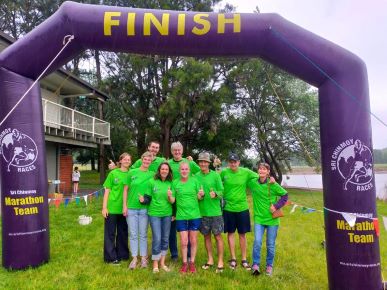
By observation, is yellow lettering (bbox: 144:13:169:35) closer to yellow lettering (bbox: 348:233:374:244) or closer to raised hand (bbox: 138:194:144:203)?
raised hand (bbox: 138:194:144:203)

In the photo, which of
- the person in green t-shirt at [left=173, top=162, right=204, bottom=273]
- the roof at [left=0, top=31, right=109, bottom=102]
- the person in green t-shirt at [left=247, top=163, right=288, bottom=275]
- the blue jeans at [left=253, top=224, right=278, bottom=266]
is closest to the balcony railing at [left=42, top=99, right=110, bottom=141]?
the roof at [left=0, top=31, right=109, bottom=102]

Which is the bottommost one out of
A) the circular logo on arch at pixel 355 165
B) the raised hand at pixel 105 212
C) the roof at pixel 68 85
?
the raised hand at pixel 105 212

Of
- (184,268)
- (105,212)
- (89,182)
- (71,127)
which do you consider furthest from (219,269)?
(89,182)

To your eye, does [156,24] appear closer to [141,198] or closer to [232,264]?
[141,198]

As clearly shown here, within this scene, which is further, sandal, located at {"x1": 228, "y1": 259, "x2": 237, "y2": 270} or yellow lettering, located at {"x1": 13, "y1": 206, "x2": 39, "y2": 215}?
sandal, located at {"x1": 228, "y1": 259, "x2": 237, "y2": 270}

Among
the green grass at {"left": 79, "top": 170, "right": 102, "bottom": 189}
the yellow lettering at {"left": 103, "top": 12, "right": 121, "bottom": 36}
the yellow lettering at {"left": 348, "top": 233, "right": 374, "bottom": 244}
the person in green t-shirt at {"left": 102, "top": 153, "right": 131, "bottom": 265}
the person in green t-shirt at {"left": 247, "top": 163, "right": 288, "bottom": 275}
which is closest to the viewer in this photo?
the yellow lettering at {"left": 348, "top": 233, "right": 374, "bottom": 244}

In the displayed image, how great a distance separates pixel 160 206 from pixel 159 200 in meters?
0.09

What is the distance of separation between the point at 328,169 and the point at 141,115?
1951cm

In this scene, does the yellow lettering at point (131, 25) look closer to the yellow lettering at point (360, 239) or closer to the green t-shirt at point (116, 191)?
the green t-shirt at point (116, 191)

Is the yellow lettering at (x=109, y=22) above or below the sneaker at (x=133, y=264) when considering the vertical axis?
above

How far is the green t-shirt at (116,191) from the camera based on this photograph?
555 centimetres

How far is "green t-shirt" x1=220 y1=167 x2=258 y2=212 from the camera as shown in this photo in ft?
17.6

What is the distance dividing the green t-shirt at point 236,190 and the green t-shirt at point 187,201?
0.48 meters

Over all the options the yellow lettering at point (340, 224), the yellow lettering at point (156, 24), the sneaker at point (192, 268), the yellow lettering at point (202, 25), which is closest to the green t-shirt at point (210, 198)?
the sneaker at point (192, 268)
